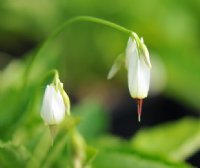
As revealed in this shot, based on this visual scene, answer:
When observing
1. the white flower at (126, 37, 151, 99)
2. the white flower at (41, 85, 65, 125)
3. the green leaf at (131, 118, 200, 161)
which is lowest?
the green leaf at (131, 118, 200, 161)

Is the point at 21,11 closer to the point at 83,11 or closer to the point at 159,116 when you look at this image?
the point at 83,11

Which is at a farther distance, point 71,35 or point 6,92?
point 71,35

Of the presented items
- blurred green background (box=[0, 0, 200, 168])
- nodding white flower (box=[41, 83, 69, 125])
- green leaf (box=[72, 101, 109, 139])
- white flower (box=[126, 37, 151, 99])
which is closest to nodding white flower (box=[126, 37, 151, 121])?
white flower (box=[126, 37, 151, 99])

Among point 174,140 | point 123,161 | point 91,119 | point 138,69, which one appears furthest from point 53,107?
point 91,119

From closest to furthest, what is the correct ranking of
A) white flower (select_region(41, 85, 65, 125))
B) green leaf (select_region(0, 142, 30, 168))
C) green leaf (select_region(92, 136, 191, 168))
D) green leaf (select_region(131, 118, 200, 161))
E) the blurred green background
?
white flower (select_region(41, 85, 65, 125)), green leaf (select_region(0, 142, 30, 168)), green leaf (select_region(92, 136, 191, 168)), green leaf (select_region(131, 118, 200, 161)), the blurred green background

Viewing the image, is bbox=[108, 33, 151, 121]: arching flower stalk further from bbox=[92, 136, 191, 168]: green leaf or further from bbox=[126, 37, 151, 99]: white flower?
bbox=[92, 136, 191, 168]: green leaf

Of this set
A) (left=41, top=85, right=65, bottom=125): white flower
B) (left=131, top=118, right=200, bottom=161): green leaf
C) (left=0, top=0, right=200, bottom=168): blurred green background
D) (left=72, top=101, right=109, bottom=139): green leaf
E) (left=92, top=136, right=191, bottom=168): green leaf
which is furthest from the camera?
(left=0, top=0, right=200, bottom=168): blurred green background

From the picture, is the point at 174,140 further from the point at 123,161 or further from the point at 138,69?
the point at 138,69

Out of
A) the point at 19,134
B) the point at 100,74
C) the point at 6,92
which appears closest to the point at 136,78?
the point at 19,134

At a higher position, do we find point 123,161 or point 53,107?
point 53,107
